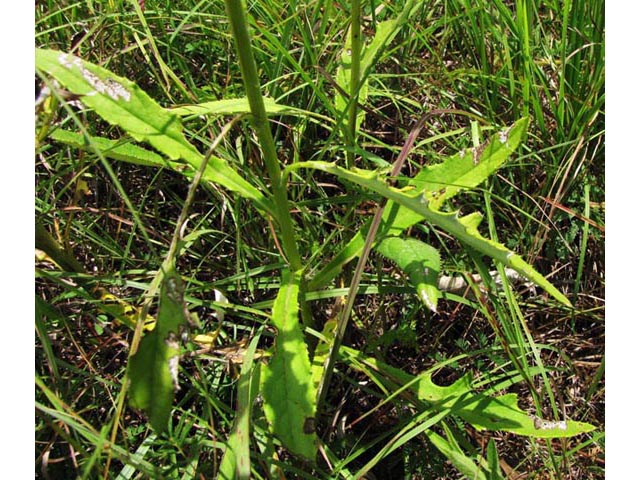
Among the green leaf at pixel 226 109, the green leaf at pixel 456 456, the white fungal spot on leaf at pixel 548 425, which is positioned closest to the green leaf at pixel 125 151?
the green leaf at pixel 226 109

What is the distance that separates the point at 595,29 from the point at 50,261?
159 cm

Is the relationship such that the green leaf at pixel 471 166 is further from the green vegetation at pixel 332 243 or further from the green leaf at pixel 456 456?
the green leaf at pixel 456 456

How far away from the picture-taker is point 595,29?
1879 mm

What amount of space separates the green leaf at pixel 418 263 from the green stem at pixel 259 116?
8.1 inches

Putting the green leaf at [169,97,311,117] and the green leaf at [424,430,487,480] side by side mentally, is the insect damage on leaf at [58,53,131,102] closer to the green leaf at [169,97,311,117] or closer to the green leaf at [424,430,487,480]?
the green leaf at [169,97,311,117]

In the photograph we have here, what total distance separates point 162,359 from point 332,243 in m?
0.85

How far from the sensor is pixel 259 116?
1284mm

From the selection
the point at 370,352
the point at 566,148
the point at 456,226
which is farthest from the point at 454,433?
the point at 566,148

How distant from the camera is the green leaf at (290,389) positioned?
129 cm

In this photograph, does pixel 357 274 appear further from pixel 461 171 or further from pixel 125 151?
pixel 125 151

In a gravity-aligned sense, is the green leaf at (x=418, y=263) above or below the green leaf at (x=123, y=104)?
below

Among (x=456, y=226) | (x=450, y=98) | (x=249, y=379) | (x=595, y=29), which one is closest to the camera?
(x=456, y=226)

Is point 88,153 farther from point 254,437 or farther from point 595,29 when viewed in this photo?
point 595,29

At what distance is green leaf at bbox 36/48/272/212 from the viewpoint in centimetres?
125
